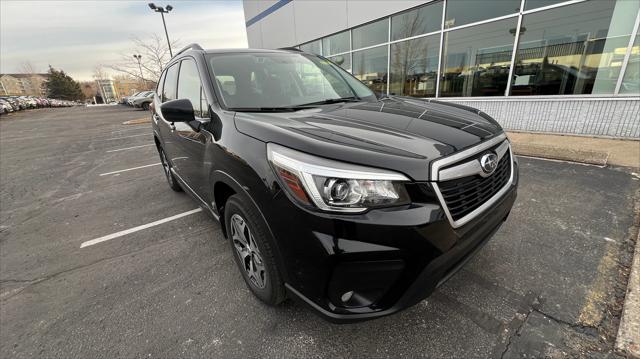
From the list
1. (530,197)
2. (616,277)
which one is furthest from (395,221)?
(530,197)

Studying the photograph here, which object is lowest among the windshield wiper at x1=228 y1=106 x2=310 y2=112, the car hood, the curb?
the curb

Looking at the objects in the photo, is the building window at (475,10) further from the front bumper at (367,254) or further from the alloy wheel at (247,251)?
the alloy wheel at (247,251)

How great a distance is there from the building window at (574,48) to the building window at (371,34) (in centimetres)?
426

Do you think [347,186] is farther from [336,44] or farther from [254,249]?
[336,44]

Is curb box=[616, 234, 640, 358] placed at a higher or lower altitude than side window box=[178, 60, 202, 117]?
lower

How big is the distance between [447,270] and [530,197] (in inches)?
112

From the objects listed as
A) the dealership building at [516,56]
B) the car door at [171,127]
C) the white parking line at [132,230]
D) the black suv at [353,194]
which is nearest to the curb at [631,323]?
the black suv at [353,194]

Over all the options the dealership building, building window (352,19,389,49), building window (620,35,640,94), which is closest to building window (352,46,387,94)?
the dealership building

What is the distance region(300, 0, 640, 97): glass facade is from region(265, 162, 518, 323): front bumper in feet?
23.0

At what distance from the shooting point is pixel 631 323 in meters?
1.70

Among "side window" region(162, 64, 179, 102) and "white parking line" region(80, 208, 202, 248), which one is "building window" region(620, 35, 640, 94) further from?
"white parking line" region(80, 208, 202, 248)

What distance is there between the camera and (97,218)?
3855 millimetres

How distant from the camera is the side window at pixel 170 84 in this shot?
3348 mm

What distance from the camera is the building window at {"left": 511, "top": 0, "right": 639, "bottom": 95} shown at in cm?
559
